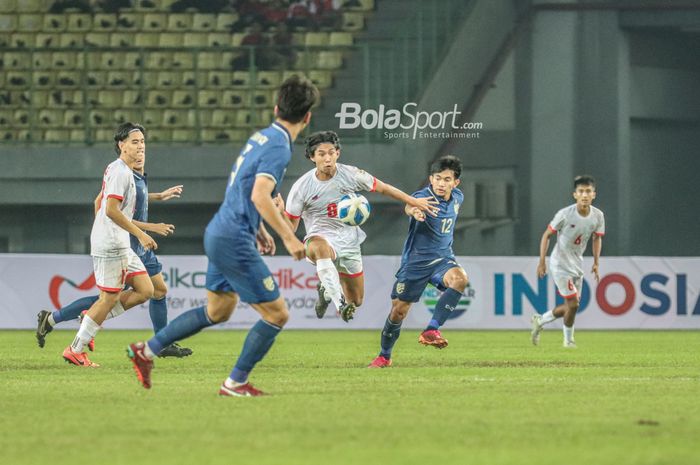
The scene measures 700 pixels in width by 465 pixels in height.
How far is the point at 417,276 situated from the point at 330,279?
95 centimetres

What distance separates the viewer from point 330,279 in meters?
11.8

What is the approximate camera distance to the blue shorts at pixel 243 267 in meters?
7.54

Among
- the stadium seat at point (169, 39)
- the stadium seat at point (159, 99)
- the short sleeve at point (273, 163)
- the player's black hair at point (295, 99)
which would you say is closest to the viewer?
the short sleeve at point (273, 163)

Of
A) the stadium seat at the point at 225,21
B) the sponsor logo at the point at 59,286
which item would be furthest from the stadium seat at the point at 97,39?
the sponsor logo at the point at 59,286

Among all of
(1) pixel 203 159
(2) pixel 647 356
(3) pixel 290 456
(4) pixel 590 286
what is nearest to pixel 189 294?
(1) pixel 203 159

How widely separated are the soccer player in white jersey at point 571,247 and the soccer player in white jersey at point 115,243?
16.8ft

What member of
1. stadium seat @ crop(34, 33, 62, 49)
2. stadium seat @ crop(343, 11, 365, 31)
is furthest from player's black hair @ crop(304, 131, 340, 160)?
stadium seat @ crop(34, 33, 62, 49)

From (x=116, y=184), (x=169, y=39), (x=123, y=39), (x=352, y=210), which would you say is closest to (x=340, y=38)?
(x=169, y=39)

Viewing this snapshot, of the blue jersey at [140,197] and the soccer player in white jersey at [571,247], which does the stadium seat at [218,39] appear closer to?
the soccer player in white jersey at [571,247]

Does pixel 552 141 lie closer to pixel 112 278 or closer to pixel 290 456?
pixel 112 278

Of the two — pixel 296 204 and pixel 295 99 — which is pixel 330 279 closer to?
pixel 296 204

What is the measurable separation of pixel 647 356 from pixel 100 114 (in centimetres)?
1103

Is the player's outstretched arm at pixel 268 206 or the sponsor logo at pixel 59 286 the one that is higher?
the player's outstretched arm at pixel 268 206

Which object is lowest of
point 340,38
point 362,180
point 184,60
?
point 362,180
